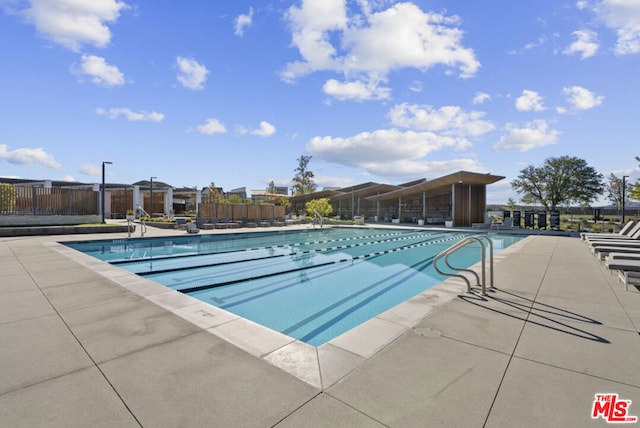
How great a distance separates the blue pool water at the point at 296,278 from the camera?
5.38 meters

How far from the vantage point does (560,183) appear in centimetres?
3706

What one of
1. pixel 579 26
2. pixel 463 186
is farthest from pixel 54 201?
pixel 463 186

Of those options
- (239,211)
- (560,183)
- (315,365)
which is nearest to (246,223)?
(239,211)

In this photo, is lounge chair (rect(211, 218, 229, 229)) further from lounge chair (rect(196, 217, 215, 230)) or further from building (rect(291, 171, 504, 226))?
building (rect(291, 171, 504, 226))

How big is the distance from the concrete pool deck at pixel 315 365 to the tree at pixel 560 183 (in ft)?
136

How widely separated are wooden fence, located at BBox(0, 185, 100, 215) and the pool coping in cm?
1797

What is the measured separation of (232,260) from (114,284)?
184 inches

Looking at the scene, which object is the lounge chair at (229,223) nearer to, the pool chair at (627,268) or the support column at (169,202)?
the support column at (169,202)

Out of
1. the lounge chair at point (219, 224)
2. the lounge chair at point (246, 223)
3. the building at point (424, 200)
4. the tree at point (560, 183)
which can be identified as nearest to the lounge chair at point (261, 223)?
the lounge chair at point (246, 223)

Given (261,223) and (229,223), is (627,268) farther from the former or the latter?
(261,223)

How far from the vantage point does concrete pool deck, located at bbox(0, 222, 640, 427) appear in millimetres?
2023

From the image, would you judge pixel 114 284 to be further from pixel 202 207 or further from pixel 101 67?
pixel 202 207

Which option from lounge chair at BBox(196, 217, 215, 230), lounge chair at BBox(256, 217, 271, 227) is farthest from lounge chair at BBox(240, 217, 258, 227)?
lounge chair at BBox(196, 217, 215, 230)

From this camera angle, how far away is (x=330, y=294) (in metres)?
6.71
